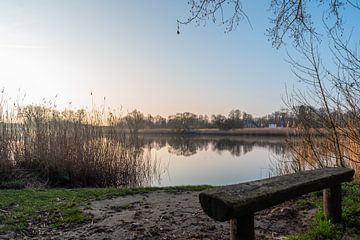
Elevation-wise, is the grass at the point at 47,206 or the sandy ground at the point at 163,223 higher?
the grass at the point at 47,206

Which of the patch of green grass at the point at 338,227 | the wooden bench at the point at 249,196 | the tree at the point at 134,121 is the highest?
the tree at the point at 134,121

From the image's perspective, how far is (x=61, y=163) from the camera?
865 centimetres

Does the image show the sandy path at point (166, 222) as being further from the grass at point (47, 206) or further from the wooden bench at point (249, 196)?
the wooden bench at point (249, 196)

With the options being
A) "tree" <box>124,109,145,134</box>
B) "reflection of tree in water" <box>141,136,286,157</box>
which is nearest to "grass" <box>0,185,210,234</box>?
"tree" <box>124,109,145,134</box>

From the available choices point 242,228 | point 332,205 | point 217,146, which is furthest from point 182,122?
point 242,228

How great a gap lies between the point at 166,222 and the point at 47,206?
75.4 inches

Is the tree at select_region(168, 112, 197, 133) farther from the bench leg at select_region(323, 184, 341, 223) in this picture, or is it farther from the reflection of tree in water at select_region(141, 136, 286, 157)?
the bench leg at select_region(323, 184, 341, 223)

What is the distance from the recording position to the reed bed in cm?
862

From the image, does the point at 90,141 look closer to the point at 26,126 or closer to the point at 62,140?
the point at 62,140

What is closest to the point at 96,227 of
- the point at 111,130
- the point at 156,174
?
the point at 111,130

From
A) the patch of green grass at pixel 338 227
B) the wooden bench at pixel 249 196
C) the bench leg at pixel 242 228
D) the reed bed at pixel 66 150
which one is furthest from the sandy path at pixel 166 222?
the reed bed at pixel 66 150

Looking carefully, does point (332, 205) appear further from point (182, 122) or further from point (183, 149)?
point (182, 122)

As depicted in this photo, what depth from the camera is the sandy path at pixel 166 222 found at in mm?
3760

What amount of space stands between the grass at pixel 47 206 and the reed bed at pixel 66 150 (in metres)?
2.24
